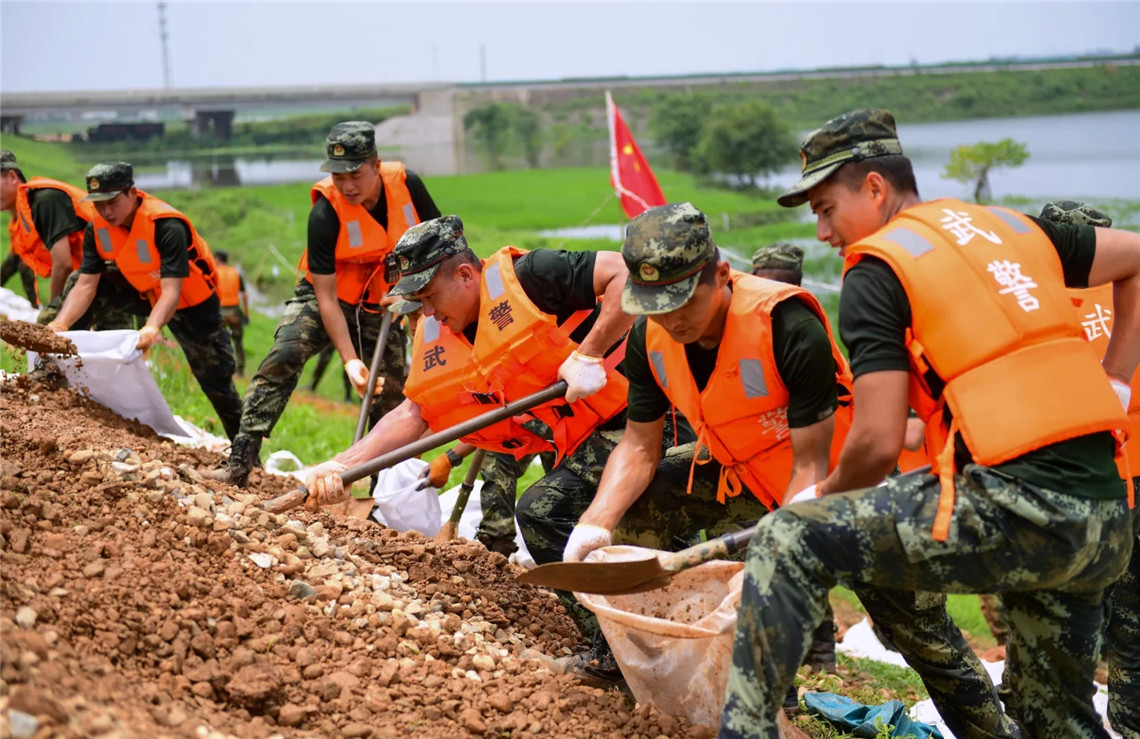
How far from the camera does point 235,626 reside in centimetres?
338

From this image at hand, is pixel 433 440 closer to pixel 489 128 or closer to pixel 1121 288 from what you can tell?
pixel 1121 288

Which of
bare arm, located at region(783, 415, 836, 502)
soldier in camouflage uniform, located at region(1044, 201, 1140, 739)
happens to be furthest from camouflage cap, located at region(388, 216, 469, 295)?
soldier in camouflage uniform, located at region(1044, 201, 1140, 739)

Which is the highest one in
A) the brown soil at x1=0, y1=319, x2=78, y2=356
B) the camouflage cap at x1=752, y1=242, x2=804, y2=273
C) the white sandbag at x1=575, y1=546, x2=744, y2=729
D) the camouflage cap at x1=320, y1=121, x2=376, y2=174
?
the camouflage cap at x1=320, y1=121, x2=376, y2=174

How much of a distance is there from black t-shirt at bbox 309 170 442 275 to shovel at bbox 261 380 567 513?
2.18m

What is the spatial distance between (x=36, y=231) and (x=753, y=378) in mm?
7092

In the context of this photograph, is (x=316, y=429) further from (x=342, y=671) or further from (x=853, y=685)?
(x=342, y=671)

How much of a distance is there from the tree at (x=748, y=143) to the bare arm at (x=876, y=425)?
43.6m

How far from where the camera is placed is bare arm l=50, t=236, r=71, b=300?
26.1 ft

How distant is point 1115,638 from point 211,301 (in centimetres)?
571

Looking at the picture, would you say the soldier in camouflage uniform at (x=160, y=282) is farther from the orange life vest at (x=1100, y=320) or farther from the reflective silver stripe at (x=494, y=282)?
the orange life vest at (x=1100, y=320)

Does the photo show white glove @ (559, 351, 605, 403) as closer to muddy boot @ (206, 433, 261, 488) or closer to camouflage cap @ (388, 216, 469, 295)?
camouflage cap @ (388, 216, 469, 295)

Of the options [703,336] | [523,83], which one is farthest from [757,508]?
[523,83]

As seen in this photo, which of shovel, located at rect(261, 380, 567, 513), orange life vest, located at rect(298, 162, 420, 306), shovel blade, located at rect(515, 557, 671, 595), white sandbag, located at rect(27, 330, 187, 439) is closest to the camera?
shovel blade, located at rect(515, 557, 671, 595)

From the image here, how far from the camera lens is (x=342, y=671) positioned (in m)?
3.39
